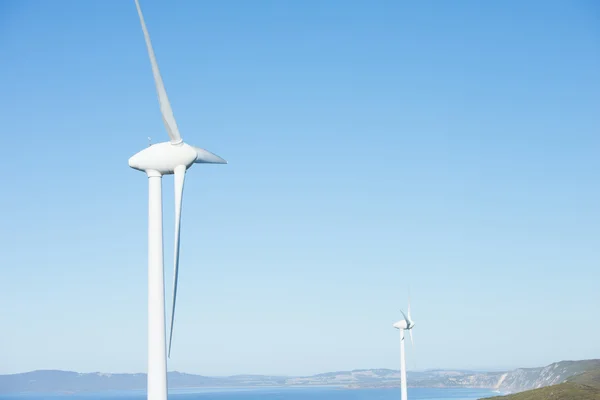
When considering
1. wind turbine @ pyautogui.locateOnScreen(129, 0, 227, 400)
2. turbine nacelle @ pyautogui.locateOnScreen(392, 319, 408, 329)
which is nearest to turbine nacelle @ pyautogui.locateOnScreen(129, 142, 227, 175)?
wind turbine @ pyautogui.locateOnScreen(129, 0, 227, 400)

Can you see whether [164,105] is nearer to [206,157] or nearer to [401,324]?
[206,157]

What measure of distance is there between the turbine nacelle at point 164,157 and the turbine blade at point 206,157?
25.0 inches

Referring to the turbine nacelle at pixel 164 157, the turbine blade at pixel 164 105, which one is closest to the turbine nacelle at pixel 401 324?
the turbine nacelle at pixel 164 157

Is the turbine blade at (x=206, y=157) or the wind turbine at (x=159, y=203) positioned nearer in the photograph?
the wind turbine at (x=159, y=203)

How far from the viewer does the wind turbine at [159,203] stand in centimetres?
4428

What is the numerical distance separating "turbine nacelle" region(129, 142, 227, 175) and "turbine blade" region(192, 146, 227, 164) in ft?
2.08

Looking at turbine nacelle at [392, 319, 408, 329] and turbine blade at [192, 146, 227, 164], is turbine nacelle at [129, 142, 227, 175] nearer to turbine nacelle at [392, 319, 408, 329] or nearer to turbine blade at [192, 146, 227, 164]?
turbine blade at [192, 146, 227, 164]

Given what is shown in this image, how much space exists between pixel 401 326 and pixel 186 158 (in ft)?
236

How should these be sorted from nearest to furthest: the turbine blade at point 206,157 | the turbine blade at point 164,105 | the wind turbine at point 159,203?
the wind turbine at point 159,203, the turbine blade at point 164,105, the turbine blade at point 206,157

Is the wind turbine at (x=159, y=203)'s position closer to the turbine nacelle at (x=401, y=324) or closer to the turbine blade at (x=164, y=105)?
the turbine blade at (x=164, y=105)

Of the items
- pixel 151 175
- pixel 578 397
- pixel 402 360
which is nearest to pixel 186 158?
pixel 151 175

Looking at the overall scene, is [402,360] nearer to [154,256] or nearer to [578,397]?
[154,256]

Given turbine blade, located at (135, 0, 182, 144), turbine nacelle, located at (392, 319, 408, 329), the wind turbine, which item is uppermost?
turbine blade, located at (135, 0, 182, 144)

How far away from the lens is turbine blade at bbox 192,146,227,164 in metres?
50.0
